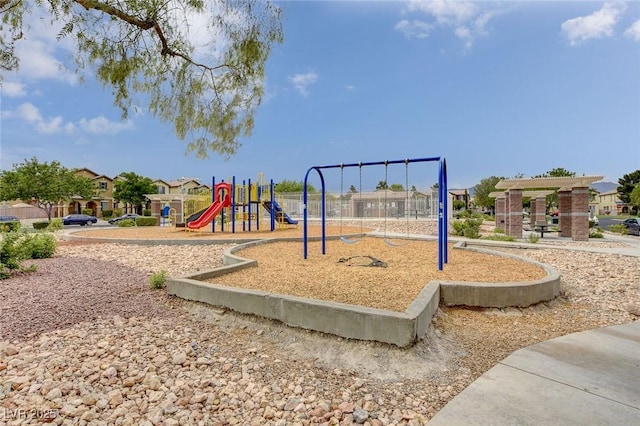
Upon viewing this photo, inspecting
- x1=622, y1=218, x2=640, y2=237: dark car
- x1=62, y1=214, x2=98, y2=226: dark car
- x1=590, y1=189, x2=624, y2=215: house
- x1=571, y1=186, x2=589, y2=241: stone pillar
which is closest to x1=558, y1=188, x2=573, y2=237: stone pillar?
x1=571, y1=186, x2=589, y2=241: stone pillar

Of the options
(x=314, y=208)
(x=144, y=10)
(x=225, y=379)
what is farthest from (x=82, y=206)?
(x=225, y=379)

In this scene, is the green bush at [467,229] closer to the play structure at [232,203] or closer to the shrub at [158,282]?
the play structure at [232,203]

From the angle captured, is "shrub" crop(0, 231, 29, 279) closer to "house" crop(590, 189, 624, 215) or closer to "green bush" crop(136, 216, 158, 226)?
"green bush" crop(136, 216, 158, 226)

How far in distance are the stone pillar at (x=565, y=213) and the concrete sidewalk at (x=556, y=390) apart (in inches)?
590

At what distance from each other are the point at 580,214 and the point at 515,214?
2.33 meters

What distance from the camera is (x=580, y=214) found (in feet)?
46.6

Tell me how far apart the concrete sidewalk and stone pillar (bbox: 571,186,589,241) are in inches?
498

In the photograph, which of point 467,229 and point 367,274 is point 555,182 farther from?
point 367,274

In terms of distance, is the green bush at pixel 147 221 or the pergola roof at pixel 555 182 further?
the green bush at pixel 147 221

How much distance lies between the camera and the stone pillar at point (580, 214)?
1405 cm

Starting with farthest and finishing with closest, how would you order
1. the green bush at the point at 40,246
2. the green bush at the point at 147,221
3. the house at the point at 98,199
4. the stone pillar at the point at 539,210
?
the house at the point at 98,199, the green bush at the point at 147,221, the stone pillar at the point at 539,210, the green bush at the point at 40,246

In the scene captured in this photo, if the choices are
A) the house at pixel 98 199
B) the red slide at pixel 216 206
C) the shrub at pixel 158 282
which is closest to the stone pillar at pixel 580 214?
the red slide at pixel 216 206

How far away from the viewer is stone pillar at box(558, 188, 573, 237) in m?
16.3

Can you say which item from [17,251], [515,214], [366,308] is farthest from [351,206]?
[366,308]
